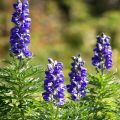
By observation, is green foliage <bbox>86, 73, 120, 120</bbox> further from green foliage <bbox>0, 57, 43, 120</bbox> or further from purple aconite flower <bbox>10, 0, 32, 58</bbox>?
purple aconite flower <bbox>10, 0, 32, 58</bbox>

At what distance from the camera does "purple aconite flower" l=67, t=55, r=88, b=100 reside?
29.5ft

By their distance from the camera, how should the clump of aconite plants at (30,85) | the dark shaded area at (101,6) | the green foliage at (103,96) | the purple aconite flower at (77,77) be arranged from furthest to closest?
the dark shaded area at (101,6) → the green foliage at (103,96) → the clump of aconite plants at (30,85) → the purple aconite flower at (77,77)

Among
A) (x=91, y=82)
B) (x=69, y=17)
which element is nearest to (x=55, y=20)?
(x=69, y=17)

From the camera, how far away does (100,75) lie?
9695 millimetres

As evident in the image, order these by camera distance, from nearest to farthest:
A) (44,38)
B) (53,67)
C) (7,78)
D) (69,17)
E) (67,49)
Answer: (53,67)
(7,78)
(67,49)
(44,38)
(69,17)

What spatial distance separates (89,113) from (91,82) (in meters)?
0.48

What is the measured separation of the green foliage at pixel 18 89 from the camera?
9477mm

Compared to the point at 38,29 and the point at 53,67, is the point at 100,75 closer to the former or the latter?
the point at 53,67

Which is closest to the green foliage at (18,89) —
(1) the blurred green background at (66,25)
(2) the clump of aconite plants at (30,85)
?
(2) the clump of aconite plants at (30,85)

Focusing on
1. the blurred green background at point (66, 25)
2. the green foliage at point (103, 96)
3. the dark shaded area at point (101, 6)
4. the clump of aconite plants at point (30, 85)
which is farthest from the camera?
the dark shaded area at point (101, 6)

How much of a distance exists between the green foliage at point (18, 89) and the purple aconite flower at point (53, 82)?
764 millimetres

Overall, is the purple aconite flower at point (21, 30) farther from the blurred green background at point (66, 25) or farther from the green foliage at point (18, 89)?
the blurred green background at point (66, 25)

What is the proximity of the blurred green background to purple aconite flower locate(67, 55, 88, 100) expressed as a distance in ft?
72.4

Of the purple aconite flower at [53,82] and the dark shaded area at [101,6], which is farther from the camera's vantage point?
the dark shaded area at [101,6]
